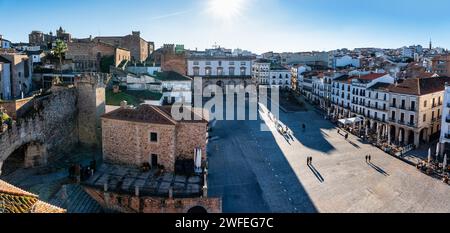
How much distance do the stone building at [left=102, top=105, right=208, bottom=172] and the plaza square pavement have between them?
2.90 m

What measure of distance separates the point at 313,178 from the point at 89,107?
16.2 metres

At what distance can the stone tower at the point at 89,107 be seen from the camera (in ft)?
87.9

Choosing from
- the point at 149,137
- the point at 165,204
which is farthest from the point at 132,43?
the point at 165,204

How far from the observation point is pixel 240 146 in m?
33.9

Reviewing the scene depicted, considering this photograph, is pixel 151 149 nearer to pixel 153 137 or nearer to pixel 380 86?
pixel 153 137

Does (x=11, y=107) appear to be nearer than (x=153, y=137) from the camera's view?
Yes

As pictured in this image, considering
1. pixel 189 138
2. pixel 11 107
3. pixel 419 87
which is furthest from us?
pixel 419 87

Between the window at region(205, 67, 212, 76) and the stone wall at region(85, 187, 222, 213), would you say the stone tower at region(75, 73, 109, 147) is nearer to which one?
the stone wall at region(85, 187, 222, 213)

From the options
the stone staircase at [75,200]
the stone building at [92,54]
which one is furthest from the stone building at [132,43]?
the stone staircase at [75,200]

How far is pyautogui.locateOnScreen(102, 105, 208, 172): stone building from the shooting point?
23.4 meters

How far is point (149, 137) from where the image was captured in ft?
77.1

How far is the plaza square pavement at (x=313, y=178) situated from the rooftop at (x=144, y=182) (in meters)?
1.78

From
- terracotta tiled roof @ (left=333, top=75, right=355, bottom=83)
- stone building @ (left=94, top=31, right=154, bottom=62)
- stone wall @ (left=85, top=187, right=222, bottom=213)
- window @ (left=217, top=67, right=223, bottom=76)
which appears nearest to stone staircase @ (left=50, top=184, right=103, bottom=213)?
stone wall @ (left=85, top=187, right=222, bottom=213)
